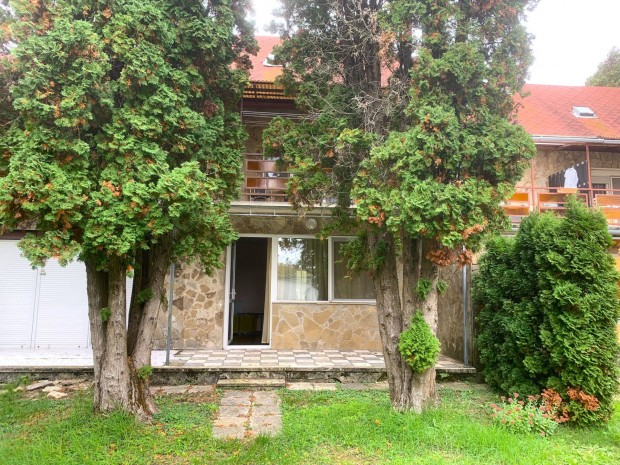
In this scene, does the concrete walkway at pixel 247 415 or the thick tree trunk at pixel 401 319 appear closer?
the concrete walkway at pixel 247 415

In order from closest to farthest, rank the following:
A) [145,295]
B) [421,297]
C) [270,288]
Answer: [145,295] → [421,297] → [270,288]

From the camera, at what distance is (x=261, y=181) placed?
9219mm

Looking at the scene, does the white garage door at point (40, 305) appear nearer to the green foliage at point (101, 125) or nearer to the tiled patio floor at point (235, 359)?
the tiled patio floor at point (235, 359)

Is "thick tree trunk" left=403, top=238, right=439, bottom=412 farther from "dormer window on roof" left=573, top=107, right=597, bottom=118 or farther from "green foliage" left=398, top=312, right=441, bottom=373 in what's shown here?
"dormer window on roof" left=573, top=107, right=597, bottom=118

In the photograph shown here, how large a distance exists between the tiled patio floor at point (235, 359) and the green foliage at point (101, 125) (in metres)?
3.40

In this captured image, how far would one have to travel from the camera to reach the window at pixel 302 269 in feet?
31.0

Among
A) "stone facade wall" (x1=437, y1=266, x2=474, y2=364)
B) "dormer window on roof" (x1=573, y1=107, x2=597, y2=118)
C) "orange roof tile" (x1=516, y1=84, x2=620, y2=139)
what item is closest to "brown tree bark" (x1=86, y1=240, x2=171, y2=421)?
"stone facade wall" (x1=437, y1=266, x2=474, y2=364)

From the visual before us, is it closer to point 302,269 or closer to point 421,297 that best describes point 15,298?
point 302,269

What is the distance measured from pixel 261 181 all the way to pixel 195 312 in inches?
125

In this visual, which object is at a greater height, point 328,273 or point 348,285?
point 328,273

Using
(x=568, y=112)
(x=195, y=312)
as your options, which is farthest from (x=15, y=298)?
(x=568, y=112)

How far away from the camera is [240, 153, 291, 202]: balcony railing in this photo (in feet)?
29.5

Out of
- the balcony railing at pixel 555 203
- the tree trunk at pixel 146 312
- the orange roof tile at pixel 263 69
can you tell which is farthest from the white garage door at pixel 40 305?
the balcony railing at pixel 555 203

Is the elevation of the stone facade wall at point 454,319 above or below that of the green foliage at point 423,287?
below
